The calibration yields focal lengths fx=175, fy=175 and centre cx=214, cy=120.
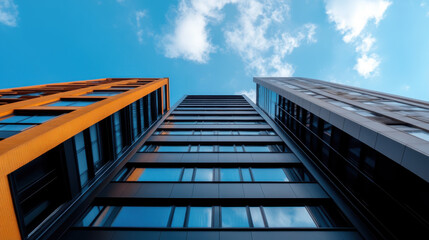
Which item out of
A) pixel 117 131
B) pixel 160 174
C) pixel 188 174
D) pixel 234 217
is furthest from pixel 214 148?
pixel 117 131

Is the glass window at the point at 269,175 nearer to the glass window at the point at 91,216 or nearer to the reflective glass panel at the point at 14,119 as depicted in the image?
the glass window at the point at 91,216

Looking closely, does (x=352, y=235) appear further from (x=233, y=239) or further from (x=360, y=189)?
(x=233, y=239)

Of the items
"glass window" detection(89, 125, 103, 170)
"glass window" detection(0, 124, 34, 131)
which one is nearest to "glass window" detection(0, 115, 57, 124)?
"glass window" detection(0, 124, 34, 131)

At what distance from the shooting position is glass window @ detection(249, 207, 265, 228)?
8.67m

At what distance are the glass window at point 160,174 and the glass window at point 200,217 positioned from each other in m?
2.83

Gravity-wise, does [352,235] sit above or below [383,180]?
below

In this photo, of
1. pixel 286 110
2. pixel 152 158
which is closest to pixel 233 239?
pixel 152 158

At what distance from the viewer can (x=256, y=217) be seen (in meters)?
9.09

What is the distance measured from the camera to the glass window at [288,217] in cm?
874

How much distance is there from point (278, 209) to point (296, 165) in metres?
4.77

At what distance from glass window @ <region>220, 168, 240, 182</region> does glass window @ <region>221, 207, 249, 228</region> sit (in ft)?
7.42

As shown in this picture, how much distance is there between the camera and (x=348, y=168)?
397 inches

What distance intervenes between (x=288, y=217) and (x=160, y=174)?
8349 millimetres

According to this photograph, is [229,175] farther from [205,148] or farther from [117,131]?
[117,131]
